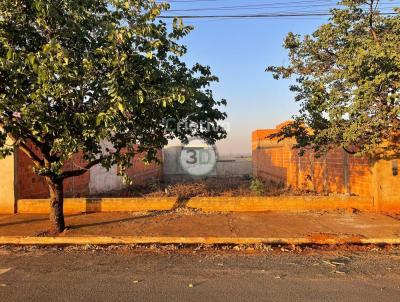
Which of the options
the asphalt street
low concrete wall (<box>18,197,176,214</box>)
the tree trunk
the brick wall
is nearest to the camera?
the asphalt street

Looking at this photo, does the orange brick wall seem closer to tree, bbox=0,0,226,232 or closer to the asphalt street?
tree, bbox=0,0,226,232

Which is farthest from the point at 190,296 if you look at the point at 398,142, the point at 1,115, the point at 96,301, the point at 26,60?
the point at 398,142

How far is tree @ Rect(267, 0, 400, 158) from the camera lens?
8.25 m

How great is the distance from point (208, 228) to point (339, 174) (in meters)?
5.86

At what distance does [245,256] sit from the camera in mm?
7145

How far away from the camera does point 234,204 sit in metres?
11.5

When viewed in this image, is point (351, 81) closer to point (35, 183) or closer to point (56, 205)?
point (56, 205)

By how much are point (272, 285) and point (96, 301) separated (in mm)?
2222

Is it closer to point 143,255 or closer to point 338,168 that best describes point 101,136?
point 143,255

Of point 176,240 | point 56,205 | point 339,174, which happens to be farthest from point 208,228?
point 339,174

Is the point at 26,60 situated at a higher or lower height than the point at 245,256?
higher

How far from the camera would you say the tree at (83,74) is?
6602 mm

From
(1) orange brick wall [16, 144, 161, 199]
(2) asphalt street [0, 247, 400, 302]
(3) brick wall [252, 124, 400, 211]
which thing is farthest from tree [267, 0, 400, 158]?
(1) orange brick wall [16, 144, 161, 199]

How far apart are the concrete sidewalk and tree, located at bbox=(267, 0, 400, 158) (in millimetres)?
1802
